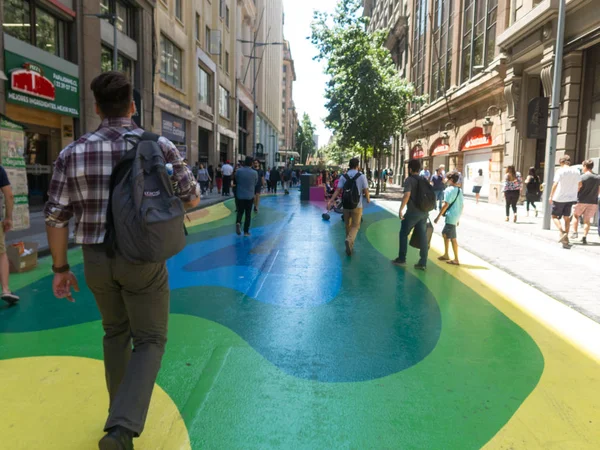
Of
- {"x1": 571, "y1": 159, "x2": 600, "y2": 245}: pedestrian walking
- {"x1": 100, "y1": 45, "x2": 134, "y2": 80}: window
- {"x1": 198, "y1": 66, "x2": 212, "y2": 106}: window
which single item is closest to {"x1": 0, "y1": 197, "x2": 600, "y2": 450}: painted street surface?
{"x1": 571, "y1": 159, "x2": 600, "y2": 245}: pedestrian walking

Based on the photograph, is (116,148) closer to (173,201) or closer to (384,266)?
(173,201)

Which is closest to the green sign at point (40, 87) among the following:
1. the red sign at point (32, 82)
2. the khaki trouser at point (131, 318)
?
the red sign at point (32, 82)

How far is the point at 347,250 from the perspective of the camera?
8883mm

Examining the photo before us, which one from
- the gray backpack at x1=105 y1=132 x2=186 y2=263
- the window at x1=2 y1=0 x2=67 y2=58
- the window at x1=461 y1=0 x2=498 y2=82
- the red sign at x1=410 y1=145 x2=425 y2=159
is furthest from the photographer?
the red sign at x1=410 y1=145 x2=425 y2=159

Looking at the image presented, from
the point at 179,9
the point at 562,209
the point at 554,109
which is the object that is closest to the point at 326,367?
the point at 562,209

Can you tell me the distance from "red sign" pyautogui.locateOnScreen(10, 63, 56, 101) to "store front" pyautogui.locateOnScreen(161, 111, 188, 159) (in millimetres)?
9034

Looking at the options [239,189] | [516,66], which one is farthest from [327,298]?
[516,66]

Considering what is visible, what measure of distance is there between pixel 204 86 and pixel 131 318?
104 ft

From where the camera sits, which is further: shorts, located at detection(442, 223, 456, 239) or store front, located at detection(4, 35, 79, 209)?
store front, located at detection(4, 35, 79, 209)

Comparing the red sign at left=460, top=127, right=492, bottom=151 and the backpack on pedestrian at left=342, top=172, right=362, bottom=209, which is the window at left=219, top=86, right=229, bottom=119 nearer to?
the red sign at left=460, top=127, right=492, bottom=151

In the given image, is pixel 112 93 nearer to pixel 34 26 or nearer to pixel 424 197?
pixel 424 197

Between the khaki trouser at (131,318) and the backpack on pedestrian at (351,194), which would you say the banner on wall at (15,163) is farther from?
the khaki trouser at (131,318)

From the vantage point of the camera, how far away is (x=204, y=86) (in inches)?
1258

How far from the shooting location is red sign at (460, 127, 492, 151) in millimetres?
23906
